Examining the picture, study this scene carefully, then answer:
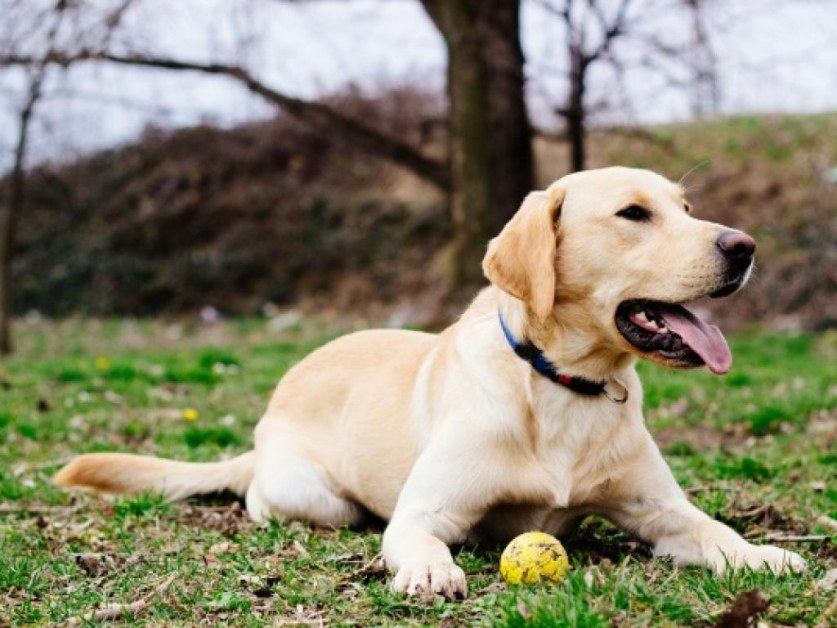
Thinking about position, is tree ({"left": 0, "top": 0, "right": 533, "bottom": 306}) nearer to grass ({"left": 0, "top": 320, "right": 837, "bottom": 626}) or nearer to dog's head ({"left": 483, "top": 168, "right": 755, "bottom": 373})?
grass ({"left": 0, "top": 320, "right": 837, "bottom": 626})

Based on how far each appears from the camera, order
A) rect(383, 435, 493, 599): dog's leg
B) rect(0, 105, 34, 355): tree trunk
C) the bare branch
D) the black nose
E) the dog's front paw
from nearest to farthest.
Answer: the dog's front paw → the black nose → rect(383, 435, 493, 599): dog's leg → the bare branch → rect(0, 105, 34, 355): tree trunk

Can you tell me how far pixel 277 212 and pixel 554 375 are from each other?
17312mm

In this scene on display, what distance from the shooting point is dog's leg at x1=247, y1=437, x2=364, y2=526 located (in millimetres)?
4691

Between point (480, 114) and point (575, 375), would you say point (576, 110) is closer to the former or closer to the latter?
point (480, 114)

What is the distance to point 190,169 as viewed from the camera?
21203 mm

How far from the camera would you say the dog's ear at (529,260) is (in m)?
3.72

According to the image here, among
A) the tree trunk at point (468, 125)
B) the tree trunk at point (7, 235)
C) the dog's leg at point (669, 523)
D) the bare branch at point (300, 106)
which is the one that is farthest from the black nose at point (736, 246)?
the tree trunk at point (7, 235)

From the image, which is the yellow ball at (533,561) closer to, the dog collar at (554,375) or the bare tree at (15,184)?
the dog collar at (554,375)

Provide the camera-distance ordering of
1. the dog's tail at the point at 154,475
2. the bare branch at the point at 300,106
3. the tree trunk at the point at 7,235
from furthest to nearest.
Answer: the tree trunk at the point at 7,235 → the bare branch at the point at 300,106 → the dog's tail at the point at 154,475

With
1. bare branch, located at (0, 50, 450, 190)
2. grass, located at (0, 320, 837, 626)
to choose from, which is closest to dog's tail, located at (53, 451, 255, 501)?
grass, located at (0, 320, 837, 626)

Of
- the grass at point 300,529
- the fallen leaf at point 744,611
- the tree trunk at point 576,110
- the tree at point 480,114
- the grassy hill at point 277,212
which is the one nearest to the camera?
the fallen leaf at point 744,611

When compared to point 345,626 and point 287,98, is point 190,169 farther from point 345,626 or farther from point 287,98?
point 345,626

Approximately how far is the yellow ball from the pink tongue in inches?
32.3

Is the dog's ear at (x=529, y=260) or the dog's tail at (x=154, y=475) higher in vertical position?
the dog's ear at (x=529, y=260)
